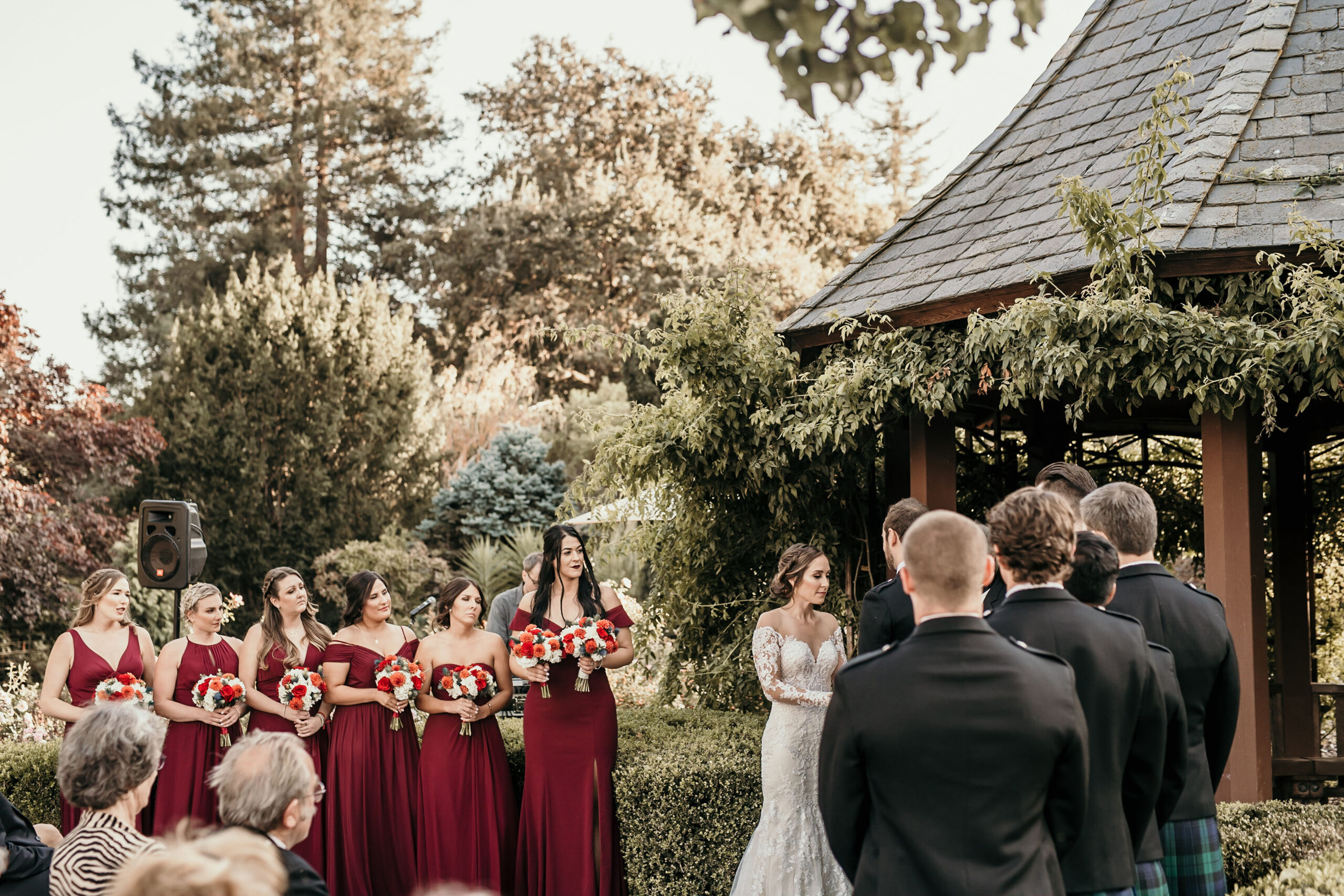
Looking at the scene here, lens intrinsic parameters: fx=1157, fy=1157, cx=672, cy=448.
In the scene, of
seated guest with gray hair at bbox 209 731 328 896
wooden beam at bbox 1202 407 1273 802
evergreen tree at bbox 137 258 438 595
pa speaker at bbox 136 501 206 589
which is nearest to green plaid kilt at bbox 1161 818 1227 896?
wooden beam at bbox 1202 407 1273 802

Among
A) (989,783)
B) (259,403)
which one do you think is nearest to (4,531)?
(259,403)

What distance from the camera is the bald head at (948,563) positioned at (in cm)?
295

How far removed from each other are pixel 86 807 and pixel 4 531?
13.0 metres

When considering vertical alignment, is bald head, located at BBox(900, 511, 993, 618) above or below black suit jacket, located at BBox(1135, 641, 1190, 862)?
above

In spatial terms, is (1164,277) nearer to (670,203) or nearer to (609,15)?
(670,203)

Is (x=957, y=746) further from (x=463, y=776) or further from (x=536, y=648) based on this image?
(x=463, y=776)

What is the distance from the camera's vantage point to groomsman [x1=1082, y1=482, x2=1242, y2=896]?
12.8ft

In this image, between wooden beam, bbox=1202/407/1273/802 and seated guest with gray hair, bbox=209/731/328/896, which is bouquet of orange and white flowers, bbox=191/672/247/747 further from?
wooden beam, bbox=1202/407/1273/802

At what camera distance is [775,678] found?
5812mm

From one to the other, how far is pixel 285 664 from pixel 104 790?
2.95m

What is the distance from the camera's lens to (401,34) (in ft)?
96.9

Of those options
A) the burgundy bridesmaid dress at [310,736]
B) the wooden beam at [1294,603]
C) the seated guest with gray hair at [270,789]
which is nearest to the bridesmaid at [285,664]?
the burgundy bridesmaid dress at [310,736]

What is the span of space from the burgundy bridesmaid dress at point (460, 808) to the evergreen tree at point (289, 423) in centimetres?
1534

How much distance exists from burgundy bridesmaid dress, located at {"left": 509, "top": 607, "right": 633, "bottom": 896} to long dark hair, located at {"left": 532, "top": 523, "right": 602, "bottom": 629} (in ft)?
0.51
